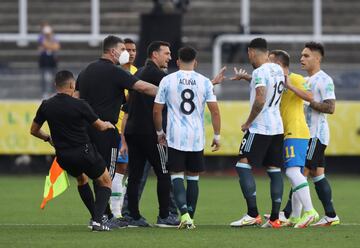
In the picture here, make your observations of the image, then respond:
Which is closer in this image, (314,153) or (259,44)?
(259,44)

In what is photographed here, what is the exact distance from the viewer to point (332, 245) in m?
12.6

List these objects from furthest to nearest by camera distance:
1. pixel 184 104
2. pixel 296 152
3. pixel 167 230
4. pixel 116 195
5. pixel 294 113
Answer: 1. pixel 116 195
2. pixel 294 113
3. pixel 296 152
4. pixel 184 104
5. pixel 167 230

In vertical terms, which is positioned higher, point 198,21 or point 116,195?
point 198,21

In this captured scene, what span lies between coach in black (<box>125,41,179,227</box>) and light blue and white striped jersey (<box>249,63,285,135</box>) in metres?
1.17

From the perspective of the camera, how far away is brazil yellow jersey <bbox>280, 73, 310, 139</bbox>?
1509 centimetres

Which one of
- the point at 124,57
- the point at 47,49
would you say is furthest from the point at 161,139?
the point at 47,49

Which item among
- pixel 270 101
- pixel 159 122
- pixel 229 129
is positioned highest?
pixel 270 101

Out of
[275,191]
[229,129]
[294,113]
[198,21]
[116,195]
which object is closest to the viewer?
[275,191]

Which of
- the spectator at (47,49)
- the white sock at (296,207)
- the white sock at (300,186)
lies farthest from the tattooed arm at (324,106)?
the spectator at (47,49)

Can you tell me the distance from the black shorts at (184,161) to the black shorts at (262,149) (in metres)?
0.56

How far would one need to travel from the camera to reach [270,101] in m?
14.8

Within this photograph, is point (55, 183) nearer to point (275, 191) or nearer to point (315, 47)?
point (275, 191)

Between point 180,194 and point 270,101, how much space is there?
154cm

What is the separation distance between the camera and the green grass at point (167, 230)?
12.8 m
